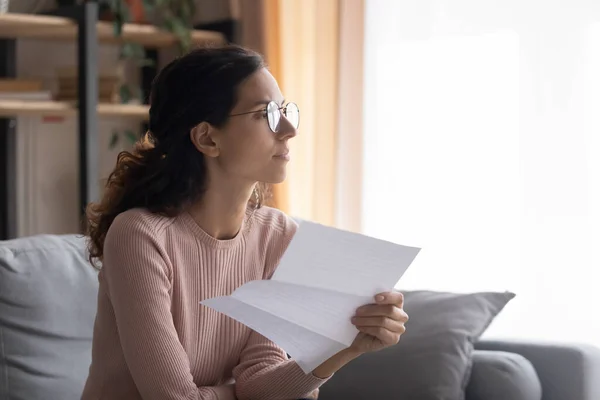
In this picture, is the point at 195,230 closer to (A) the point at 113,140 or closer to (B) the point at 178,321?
(B) the point at 178,321

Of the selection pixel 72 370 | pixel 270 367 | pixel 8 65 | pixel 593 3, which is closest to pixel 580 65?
pixel 593 3

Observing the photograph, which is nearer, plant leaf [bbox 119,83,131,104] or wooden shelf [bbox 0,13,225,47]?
wooden shelf [bbox 0,13,225,47]

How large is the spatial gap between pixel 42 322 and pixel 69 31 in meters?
1.36

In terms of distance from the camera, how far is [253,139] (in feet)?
→ 4.86

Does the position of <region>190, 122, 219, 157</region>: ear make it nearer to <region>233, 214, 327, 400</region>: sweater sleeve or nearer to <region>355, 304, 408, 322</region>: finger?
<region>233, 214, 327, 400</region>: sweater sleeve

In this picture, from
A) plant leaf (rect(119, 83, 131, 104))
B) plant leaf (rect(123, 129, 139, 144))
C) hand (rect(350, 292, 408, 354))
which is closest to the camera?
hand (rect(350, 292, 408, 354))

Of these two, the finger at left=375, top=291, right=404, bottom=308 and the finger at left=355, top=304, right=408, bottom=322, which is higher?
the finger at left=375, top=291, right=404, bottom=308

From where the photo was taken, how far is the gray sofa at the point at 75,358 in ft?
5.78

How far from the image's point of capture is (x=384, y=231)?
2641 mm

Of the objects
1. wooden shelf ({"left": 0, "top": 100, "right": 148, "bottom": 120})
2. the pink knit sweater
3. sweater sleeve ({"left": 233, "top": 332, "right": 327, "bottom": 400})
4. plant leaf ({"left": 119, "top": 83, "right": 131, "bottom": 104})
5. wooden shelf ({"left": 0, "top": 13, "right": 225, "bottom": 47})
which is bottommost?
sweater sleeve ({"left": 233, "top": 332, "right": 327, "bottom": 400})

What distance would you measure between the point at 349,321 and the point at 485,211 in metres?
1.20

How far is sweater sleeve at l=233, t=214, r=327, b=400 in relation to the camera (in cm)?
147

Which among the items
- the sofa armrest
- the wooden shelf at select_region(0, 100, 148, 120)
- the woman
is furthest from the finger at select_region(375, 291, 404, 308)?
the wooden shelf at select_region(0, 100, 148, 120)

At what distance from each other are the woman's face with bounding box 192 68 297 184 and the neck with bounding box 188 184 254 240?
38mm
